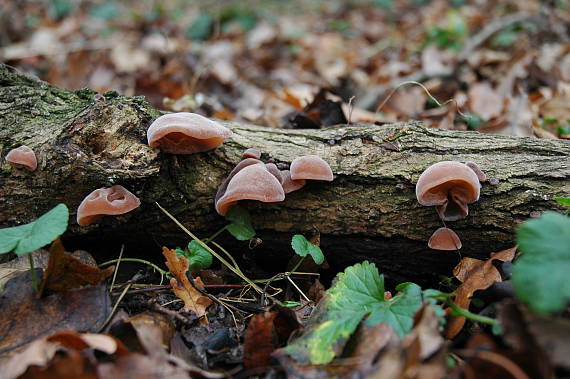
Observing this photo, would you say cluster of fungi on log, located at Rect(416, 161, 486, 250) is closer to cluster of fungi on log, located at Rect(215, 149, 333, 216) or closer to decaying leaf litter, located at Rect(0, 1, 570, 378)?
decaying leaf litter, located at Rect(0, 1, 570, 378)

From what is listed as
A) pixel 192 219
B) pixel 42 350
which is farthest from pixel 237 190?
pixel 42 350

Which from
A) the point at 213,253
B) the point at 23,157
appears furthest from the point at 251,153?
the point at 23,157

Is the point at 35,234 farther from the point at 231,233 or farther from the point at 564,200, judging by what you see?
the point at 564,200

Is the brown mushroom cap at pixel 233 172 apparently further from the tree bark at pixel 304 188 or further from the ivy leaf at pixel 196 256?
the ivy leaf at pixel 196 256

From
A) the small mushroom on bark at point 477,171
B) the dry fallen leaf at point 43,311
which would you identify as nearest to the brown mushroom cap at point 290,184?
the small mushroom on bark at point 477,171

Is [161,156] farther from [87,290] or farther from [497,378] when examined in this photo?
[497,378]

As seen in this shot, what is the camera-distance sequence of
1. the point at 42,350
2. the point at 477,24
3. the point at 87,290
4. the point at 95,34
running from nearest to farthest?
1. the point at 42,350
2. the point at 87,290
3. the point at 477,24
4. the point at 95,34

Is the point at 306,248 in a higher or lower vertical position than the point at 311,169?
lower
